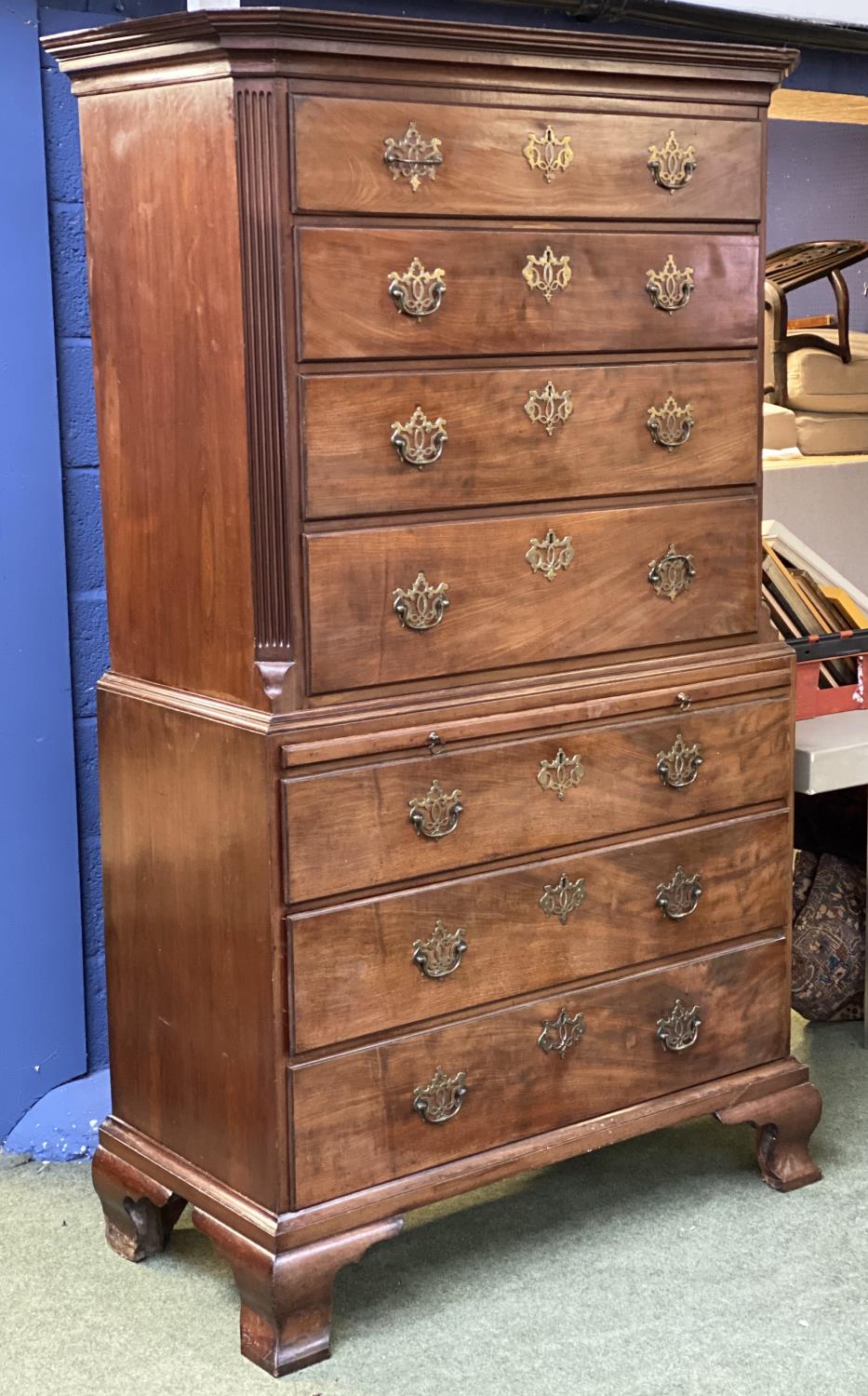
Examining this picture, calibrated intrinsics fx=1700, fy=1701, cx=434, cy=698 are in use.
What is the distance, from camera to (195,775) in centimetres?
244

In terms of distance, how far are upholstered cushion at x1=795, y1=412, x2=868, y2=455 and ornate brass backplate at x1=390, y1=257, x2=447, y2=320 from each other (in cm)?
185

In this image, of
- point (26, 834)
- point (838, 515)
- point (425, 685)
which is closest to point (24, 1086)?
point (26, 834)

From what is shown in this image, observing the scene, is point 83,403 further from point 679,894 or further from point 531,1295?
point 531,1295

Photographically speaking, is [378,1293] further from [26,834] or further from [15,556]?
[15,556]

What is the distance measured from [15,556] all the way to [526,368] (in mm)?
961

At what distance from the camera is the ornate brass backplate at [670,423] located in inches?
103

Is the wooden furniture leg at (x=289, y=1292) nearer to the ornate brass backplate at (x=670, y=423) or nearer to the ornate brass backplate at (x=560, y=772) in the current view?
the ornate brass backplate at (x=560, y=772)

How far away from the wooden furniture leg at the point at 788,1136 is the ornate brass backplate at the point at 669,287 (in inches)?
52.5

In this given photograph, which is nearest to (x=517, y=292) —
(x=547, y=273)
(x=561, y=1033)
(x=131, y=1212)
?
(x=547, y=273)

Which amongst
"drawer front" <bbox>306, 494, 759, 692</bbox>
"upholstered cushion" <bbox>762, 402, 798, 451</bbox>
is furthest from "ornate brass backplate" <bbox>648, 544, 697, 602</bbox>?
"upholstered cushion" <bbox>762, 402, 798, 451</bbox>

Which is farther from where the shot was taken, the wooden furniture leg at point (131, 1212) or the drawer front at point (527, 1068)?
the wooden furniture leg at point (131, 1212)

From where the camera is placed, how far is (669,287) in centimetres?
258

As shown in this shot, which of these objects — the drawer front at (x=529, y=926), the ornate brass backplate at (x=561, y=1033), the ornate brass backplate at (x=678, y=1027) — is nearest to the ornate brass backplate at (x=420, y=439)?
the drawer front at (x=529, y=926)

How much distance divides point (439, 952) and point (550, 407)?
81cm
